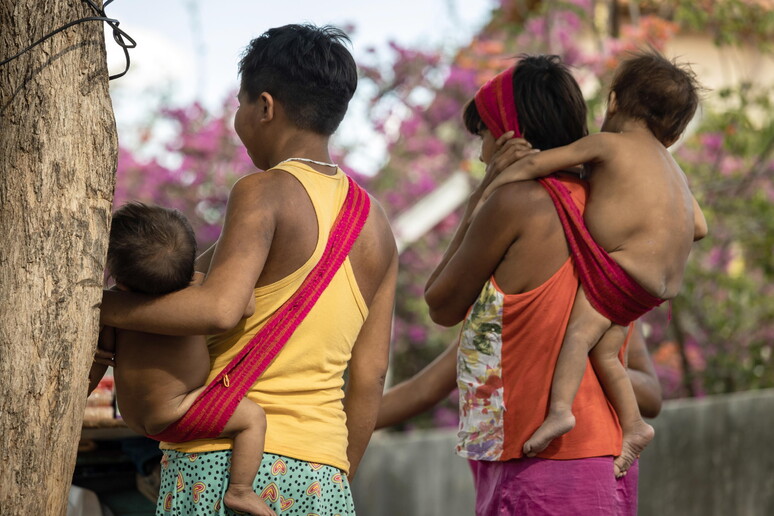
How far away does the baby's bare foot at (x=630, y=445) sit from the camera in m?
2.82

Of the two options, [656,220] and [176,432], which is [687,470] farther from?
[176,432]

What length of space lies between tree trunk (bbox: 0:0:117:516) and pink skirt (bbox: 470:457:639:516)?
1205 millimetres

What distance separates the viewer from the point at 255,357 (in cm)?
234

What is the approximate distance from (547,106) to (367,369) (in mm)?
929

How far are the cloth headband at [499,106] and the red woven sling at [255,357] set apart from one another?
→ 0.75 metres

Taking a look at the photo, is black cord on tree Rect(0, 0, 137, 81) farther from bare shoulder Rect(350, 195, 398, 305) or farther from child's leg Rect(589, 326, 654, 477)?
child's leg Rect(589, 326, 654, 477)

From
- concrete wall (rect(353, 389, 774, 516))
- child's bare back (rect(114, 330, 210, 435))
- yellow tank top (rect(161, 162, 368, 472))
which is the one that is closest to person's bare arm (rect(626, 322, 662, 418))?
yellow tank top (rect(161, 162, 368, 472))

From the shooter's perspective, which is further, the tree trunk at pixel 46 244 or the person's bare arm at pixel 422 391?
the person's bare arm at pixel 422 391

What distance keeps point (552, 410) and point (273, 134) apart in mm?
1024

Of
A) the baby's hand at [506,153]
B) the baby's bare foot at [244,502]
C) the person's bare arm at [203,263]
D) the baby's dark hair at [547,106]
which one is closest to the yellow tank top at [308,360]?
the baby's bare foot at [244,502]

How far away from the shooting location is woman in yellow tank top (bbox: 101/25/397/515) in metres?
2.23

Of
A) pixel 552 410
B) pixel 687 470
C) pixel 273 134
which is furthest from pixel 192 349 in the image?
pixel 687 470

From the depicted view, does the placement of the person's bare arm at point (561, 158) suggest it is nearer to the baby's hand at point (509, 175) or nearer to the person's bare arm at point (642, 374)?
the baby's hand at point (509, 175)

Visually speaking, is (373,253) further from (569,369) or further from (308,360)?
(569,369)
